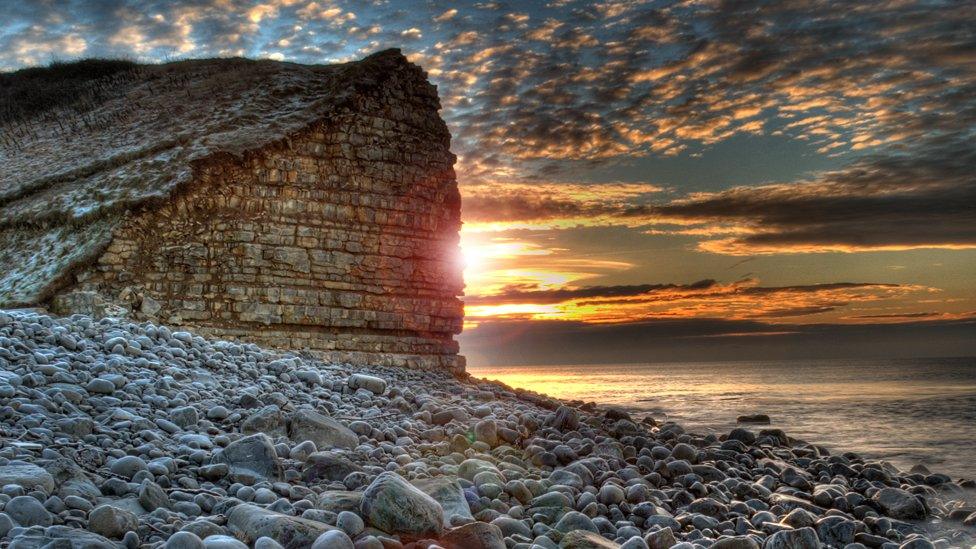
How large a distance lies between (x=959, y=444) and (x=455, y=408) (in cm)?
1166

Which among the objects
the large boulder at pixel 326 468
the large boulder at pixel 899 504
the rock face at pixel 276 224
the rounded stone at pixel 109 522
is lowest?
the large boulder at pixel 899 504

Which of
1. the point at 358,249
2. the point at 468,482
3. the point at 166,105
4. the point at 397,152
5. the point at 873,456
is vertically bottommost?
the point at 873,456

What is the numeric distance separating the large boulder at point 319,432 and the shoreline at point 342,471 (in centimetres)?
2

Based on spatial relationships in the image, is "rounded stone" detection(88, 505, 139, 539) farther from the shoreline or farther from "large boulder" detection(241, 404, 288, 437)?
"large boulder" detection(241, 404, 288, 437)

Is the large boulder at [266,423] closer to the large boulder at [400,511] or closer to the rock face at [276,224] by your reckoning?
the large boulder at [400,511]

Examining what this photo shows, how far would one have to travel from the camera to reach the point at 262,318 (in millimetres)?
11242

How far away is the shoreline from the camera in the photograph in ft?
13.0

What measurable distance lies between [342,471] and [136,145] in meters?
10.5

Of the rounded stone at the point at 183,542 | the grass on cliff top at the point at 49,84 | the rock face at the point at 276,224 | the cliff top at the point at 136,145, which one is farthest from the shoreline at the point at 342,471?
the grass on cliff top at the point at 49,84

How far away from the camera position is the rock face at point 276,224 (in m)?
11.0

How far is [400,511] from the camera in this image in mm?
4184

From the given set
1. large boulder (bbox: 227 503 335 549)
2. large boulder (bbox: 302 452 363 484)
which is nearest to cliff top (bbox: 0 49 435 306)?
large boulder (bbox: 302 452 363 484)

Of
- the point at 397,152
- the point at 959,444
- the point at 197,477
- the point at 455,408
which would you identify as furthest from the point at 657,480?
the point at 959,444

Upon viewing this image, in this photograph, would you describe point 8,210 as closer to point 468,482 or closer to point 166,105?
point 166,105
